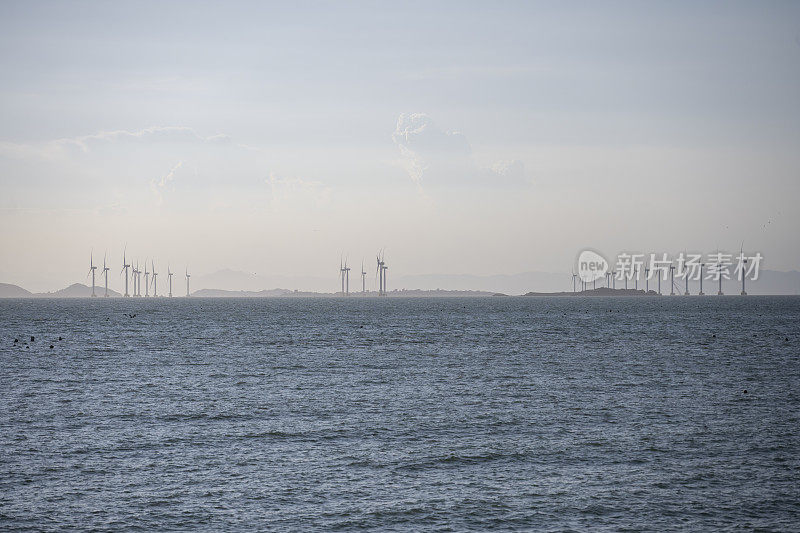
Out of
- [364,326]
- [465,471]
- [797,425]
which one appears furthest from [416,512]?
[364,326]

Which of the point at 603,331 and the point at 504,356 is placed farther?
the point at 603,331

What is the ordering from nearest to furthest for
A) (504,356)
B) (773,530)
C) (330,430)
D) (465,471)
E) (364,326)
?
(773,530) → (465,471) → (330,430) → (504,356) → (364,326)

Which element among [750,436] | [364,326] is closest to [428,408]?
[750,436]

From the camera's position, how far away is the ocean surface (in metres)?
31.4

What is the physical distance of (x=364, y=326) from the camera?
548ft

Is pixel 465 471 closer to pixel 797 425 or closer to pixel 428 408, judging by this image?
pixel 428 408

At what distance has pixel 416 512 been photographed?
3136cm

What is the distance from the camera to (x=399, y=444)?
43.1 metres

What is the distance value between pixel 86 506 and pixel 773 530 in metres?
27.7

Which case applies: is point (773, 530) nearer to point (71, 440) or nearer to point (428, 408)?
point (428, 408)

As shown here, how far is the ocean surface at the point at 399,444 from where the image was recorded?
103ft

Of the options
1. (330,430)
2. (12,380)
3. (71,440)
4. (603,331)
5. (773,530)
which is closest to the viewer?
(773,530)

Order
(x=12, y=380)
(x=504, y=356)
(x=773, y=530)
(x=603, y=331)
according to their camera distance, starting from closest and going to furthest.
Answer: (x=773, y=530) → (x=12, y=380) → (x=504, y=356) → (x=603, y=331)

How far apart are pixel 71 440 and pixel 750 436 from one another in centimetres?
3997
